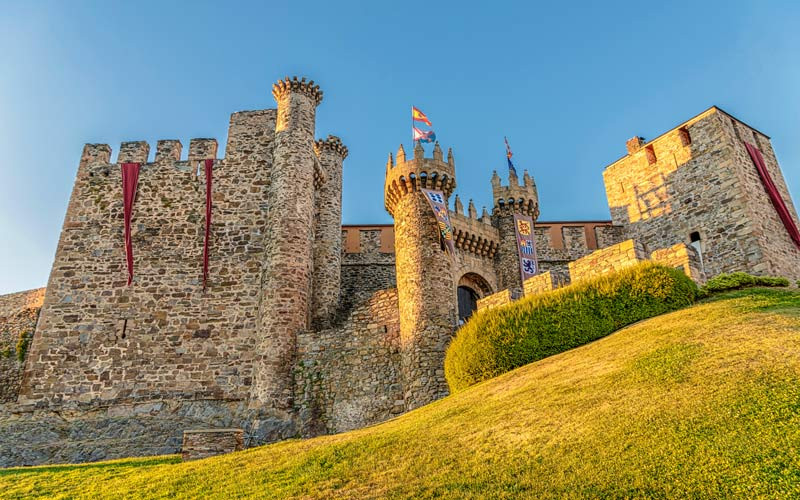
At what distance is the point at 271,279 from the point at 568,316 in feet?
33.5

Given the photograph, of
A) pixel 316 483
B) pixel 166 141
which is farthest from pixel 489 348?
pixel 166 141

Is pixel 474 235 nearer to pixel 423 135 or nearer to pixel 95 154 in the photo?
pixel 423 135

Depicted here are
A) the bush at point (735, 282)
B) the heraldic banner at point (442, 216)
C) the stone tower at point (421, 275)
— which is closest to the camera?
the bush at point (735, 282)

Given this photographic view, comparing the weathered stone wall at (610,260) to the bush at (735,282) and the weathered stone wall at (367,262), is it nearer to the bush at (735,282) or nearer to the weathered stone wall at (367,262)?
the bush at (735,282)

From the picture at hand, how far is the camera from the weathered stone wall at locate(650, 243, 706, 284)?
13984 mm

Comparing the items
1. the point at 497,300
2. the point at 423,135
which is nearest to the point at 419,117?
the point at 423,135

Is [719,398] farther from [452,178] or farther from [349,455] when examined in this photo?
[452,178]

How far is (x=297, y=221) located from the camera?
20.4 m

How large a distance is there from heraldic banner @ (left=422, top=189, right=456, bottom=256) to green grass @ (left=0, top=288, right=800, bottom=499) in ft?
26.8

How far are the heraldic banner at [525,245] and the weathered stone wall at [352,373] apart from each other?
6.91 metres

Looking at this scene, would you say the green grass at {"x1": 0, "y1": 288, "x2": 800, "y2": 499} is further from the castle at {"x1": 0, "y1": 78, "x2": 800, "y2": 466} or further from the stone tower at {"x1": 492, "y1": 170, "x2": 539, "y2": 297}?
the stone tower at {"x1": 492, "y1": 170, "x2": 539, "y2": 297}

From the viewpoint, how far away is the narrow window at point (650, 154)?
86.5 feet

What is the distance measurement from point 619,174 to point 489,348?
17.7 meters

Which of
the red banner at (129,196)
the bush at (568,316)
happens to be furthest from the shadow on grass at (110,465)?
the red banner at (129,196)
